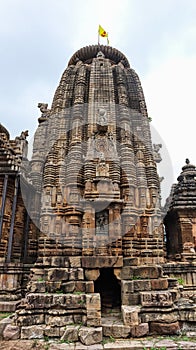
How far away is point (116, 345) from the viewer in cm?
663

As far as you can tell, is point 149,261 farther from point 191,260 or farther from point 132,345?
point 191,260

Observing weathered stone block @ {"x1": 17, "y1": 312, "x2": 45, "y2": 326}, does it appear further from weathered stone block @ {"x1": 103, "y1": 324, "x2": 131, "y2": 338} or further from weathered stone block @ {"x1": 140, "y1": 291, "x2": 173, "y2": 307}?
weathered stone block @ {"x1": 140, "y1": 291, "x2": 173, "y2": 307}

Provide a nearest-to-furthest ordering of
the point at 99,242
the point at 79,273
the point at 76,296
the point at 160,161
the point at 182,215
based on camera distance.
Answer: the point at 76,296, the point at 79,273, the point at 99,242, the point at 182,215, the point at 160,161

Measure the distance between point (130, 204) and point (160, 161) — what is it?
7.41 m

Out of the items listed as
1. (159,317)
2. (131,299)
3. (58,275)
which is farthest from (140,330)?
(58,275)

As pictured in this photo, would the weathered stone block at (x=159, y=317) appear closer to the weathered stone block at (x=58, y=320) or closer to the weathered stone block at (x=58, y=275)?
the weathered stone block at (x=58, y=320)

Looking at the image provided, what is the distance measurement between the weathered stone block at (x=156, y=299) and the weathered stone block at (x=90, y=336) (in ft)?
5.72

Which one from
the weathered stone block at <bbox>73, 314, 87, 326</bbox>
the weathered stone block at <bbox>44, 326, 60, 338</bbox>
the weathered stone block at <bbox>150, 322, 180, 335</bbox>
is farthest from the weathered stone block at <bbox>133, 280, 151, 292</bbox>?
the weathered stone block at <bbox>44, 326, 60, 338</bbox>

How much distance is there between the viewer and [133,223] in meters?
9.85

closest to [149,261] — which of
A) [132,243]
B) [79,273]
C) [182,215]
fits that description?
[132,243]

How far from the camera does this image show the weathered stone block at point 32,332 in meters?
7.07

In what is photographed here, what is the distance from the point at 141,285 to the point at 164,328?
4.50 ft

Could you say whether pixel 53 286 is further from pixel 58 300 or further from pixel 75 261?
pixel 75 261

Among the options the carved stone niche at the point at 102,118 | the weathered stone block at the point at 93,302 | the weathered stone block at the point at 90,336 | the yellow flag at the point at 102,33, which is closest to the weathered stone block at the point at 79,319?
the weathered stone block at the point at 93,302
